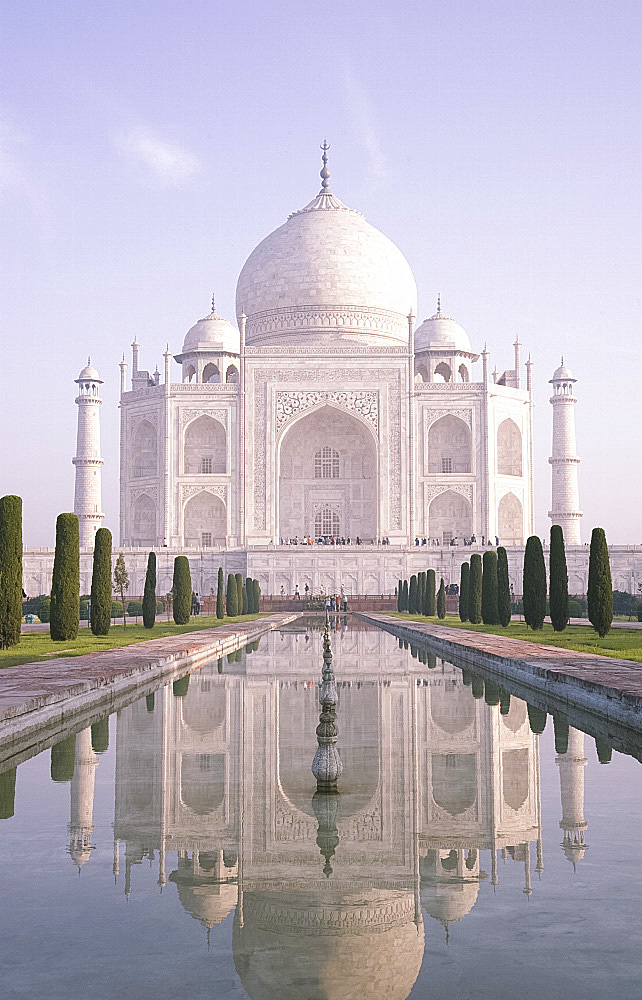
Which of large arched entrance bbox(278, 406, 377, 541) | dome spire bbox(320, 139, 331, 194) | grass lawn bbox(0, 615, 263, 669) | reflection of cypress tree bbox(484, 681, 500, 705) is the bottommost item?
reflection of cypress tree bbox(484, 681, 500, 705)

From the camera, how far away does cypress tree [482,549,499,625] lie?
19.0 m

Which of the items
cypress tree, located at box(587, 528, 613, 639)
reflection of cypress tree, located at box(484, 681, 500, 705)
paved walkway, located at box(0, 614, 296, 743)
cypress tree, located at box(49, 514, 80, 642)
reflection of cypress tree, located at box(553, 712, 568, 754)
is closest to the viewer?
reflection of cypress tree, located at box(553, 712, 568, 754)

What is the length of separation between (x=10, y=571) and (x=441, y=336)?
30518 millimetres

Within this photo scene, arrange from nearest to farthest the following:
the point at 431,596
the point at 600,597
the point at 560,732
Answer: the point at 560,732 → the point at 600,597 → the point at 431,596

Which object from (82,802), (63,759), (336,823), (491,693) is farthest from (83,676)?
(336,823)

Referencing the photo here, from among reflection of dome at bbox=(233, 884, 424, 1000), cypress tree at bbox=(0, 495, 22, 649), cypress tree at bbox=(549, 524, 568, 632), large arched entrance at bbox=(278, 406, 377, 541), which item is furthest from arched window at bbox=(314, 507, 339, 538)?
reflection of dome at bbox=(233, 884, 424, 1000)

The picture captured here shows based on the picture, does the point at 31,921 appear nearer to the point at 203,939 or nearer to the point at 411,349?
the point at 203,939

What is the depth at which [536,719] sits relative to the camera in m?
6.53

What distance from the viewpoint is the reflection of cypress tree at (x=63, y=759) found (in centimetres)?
462

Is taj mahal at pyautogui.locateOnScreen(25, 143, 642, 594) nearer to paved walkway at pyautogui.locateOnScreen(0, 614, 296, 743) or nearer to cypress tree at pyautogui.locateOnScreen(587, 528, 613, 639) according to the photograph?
cypress tree at pyautogui.locateOnScreen(587, 528, 613, 639)

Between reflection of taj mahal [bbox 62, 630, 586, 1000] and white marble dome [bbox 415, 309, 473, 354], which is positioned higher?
white marble dome [bbox 415, 309, 473, 354]

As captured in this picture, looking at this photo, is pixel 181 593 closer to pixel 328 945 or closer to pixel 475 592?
pixel 475 592

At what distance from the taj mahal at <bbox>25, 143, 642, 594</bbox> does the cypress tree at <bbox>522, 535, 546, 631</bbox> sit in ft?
54.6

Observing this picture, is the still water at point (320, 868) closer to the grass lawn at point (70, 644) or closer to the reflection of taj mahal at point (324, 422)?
the grass lawn at point (70, 644)
